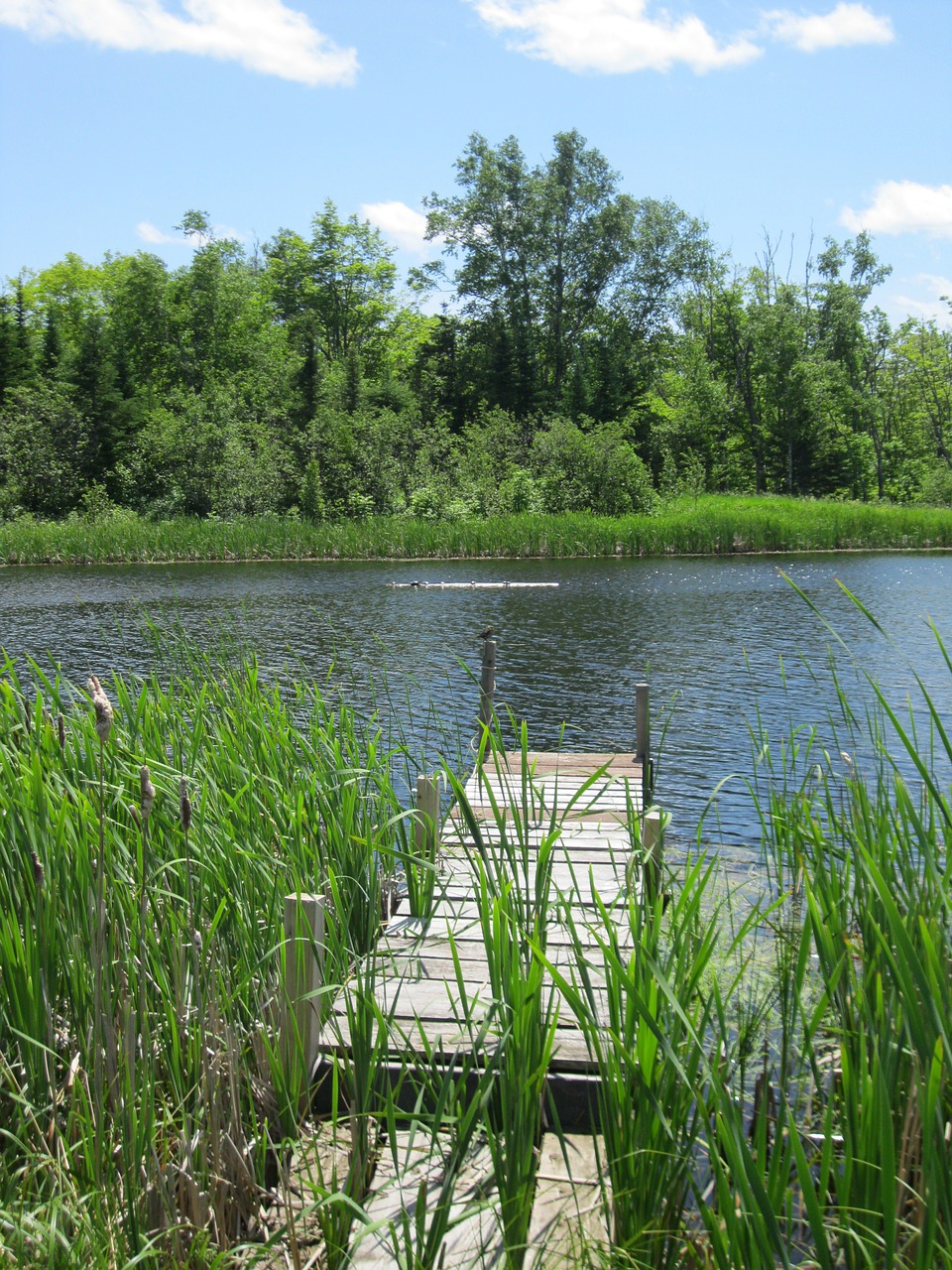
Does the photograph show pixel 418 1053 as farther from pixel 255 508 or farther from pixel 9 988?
pixel 255 508

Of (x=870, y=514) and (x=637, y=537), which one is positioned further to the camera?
(x=870, y=514)

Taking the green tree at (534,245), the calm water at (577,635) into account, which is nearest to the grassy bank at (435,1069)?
the calm water at (577,635)

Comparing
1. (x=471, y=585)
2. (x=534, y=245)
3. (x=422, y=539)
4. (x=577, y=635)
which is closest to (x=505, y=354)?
(x=534, y=245)

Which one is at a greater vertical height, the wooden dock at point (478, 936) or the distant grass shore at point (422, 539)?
the distant grass shore at point (422, 539)

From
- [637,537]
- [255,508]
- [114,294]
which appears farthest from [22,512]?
[637,537]

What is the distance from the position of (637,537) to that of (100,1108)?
29.3m

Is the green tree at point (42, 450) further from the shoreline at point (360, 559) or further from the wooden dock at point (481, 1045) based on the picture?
the wooden dock at point (481, 1045)

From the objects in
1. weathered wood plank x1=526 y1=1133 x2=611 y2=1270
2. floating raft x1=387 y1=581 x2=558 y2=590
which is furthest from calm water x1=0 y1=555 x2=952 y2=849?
weathered wood plank x1=526 y1=1133 x2=611 y2=1270

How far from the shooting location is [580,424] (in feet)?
147

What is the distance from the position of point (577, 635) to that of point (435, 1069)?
13.9m

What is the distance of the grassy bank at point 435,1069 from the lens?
73.4 inches

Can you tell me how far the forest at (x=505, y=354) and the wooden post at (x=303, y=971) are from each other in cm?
3612

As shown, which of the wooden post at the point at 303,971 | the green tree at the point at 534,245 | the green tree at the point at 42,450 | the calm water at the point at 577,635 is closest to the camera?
the wooden post at the point at 303,971

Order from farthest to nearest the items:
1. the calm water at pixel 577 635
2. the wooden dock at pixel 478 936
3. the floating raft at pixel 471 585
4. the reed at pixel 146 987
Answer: the floating raft at pixel 471 585
the calm water at pixel 577 635
the wooden dock at pixel 478 936
the reed at pixel 146 987
